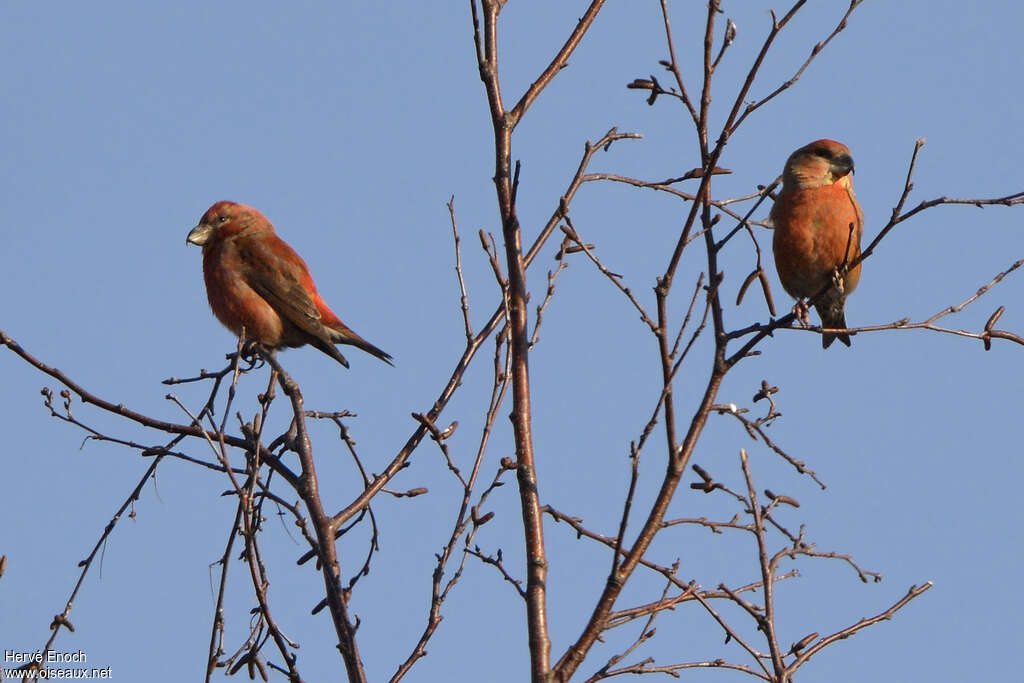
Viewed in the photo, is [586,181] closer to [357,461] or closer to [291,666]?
[357,461]

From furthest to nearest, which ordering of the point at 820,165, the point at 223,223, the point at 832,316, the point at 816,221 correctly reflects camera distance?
1. the point at 223,223
2. the point at 832,316
3. the point at 820,165
4. the point at 816,221

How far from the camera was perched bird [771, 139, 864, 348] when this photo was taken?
5.04m

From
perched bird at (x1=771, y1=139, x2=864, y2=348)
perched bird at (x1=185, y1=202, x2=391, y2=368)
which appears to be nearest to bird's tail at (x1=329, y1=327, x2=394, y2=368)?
perched bird at (x1=185, y1=202, x2=391, y2=368)

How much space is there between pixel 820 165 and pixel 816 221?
35cm

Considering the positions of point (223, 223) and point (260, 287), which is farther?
point (223, 223)

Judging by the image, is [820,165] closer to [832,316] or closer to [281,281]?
[832,316]

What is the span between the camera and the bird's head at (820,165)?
5266 mm

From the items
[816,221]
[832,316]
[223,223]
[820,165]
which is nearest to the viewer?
[816,221]

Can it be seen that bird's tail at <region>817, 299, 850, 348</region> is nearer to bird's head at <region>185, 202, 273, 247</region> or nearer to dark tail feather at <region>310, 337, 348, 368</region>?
dark tail feather at <region>310, 337, 348, 368</region>

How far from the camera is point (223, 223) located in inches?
228

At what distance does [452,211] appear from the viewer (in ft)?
11.5

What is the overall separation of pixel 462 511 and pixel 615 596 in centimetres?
58

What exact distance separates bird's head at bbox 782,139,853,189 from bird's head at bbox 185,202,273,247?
2.54 meters

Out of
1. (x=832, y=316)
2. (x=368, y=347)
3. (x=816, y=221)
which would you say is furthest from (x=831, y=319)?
(x=368, y=347)
